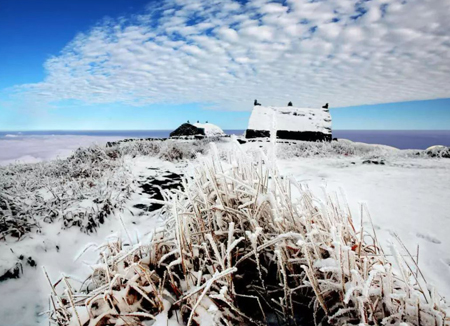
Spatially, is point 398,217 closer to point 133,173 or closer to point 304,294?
point 304,294

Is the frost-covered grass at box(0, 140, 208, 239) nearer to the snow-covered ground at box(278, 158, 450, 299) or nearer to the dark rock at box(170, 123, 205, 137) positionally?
the snow-covered ground at box(278, 158, 450, 299)

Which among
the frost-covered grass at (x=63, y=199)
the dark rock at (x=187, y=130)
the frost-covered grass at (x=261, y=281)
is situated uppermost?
the dark rock at (x=187, y=130)

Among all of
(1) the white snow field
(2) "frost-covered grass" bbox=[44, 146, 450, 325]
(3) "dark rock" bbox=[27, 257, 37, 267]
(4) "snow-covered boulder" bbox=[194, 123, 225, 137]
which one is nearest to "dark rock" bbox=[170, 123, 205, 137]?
(4) "snow-covered boulder" bbox=[194, 123, 225, 137]

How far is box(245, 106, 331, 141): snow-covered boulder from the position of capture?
776 inches

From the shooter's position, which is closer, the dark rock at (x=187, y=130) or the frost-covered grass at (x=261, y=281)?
the frost-covered grass at (x=261, y=281)

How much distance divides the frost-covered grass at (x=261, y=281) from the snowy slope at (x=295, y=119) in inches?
731

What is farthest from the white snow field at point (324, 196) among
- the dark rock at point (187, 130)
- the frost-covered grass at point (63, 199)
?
the dark rock at point (187, 130)

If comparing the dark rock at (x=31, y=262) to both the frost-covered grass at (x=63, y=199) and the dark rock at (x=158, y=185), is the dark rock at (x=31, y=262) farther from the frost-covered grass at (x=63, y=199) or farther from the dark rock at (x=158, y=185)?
the dark rock at (x=158, y=185)

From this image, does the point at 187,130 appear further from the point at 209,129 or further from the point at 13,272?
the point at 13,272

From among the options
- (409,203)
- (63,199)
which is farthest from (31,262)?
(409,203)

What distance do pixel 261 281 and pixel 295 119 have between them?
20588mm

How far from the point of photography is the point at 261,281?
4.54 feet

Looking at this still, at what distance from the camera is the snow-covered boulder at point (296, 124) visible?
64.7 ft

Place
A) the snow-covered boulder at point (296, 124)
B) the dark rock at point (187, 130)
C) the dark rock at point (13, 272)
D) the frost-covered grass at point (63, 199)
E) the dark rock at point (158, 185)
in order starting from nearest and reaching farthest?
the dark rock at point (13, 272) < the frost-covered grass at point (63, 199) < the dark rock at point (158, 185) < the snow-covered boulder at point (296, 124) < the dark rock at point (187, 130)
